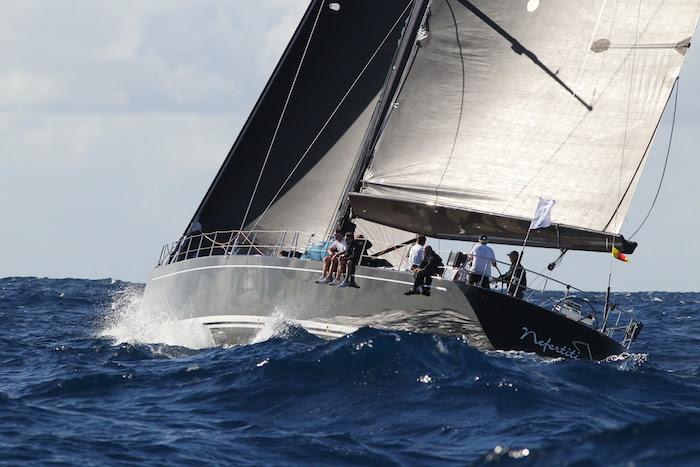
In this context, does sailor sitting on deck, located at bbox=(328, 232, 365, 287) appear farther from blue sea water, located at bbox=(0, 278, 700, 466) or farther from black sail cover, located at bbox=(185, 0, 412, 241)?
black sail cover, located at bbox=(185, 0, 412, 241)

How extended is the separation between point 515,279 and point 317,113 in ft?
21.3

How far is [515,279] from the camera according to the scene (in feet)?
56.7

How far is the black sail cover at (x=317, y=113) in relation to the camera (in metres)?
22.3

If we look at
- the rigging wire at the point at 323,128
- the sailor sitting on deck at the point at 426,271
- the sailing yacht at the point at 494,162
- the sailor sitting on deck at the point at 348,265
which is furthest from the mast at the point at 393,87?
the rigging wire at the point at 323,128

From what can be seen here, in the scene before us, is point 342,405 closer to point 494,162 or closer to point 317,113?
point 494,162

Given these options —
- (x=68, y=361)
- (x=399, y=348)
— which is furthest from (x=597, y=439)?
(x=68, y=361)

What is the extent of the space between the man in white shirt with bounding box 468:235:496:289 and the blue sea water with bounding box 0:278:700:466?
1202mm

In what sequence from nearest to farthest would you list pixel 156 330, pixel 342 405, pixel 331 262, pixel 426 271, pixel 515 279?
pixel 342 405
pixel 426 271
pixel 515 279
pixel 331 262
pixel 156 330

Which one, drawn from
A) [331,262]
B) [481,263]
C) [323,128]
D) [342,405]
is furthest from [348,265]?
[323,128]

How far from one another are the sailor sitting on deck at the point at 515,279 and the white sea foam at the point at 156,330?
5059 mm

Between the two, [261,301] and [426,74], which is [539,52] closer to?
[426,74]

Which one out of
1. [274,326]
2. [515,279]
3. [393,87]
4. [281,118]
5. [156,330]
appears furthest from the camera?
[281,118]

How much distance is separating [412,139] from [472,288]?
3129mm

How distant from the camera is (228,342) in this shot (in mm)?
19656
